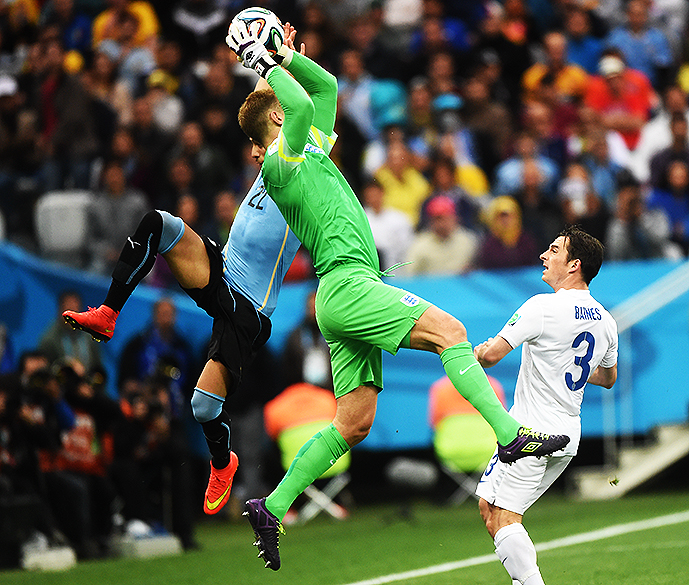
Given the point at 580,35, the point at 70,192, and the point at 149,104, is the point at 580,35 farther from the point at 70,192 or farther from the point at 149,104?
the point at 70,192

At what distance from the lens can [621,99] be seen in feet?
47.0

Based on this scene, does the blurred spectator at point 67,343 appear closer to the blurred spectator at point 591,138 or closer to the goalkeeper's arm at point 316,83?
the goalkeeper's arm at point 316,83

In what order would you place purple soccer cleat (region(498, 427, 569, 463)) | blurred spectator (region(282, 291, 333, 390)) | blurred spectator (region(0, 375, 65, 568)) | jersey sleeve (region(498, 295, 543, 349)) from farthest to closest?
blurred spectator (region(282, 291, 333, 390)) < blurred spectator (region(0, 375, 65, 568)) < jersey sleeve (region(498, 295, 543, 349)) < purple soccer cleat (region(498, 427, 569, 463))

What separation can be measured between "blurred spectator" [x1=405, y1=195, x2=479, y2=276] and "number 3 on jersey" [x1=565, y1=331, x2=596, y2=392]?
246 inches

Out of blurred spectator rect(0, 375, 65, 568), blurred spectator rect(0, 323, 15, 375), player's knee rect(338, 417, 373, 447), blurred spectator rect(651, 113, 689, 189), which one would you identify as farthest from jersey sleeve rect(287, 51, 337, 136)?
blurred spectator rect(651, 113, 689, 189)

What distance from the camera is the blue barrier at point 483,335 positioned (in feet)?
37.3

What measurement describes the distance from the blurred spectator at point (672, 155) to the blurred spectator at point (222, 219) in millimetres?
4832

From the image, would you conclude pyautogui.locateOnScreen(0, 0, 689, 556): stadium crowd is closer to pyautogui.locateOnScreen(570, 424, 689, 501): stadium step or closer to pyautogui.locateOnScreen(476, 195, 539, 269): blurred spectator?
pyautogui.locateOnScreen(476, 195, 539, 269): blurred spectator

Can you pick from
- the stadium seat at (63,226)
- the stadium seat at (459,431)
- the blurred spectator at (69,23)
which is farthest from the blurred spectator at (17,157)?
the stadium seat at (459,431)

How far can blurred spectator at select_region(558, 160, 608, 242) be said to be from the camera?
12148 mm

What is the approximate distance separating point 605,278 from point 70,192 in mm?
5889

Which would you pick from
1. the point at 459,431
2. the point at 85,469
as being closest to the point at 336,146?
the point at 459,431

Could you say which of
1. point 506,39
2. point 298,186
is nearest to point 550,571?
point 298,186

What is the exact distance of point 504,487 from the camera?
5.83 meters
